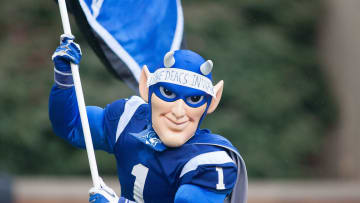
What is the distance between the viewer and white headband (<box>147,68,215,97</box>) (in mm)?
3223

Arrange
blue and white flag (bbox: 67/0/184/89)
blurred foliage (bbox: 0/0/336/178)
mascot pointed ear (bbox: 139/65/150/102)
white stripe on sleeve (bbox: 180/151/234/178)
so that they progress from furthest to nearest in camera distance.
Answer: blurred foliage (bbox: 0/0/336/178)
blue and white flag (bbox: 67/0/184/89)
mascot pointed ear (bbox: 139/65/150/102)
white stripe on sleeve (bbox: 180/151/234/178)

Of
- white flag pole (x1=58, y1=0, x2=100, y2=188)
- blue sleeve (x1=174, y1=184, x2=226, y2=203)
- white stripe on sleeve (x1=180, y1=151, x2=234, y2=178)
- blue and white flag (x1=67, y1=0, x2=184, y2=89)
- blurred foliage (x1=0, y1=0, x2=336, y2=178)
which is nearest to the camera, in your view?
blue sleeve (x1=174, y1=184, x2=226, y2=203)

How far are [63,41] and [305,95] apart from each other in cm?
645

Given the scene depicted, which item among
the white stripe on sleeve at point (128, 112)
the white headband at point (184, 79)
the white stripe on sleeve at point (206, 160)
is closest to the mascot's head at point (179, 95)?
the white headband at point (184, 79)

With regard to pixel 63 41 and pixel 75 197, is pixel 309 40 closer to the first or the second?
pixel 75 197

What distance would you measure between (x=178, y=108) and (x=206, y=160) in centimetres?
31

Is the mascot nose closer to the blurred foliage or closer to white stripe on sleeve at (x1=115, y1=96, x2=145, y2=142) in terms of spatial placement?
white stripe on sleeve at (x1=115, y1=96, x2=145, y2=142)

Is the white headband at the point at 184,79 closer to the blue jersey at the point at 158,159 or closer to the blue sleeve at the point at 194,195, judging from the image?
the blue jersey at the point at 158,159

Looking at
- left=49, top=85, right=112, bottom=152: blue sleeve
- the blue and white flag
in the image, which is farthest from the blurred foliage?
left=49, top=85, right=112, bottom=152: blue sleeve

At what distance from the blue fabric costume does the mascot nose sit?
10 centimetres

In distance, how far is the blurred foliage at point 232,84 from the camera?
7852 mm

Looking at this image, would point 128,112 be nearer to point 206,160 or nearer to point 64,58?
point 64,58

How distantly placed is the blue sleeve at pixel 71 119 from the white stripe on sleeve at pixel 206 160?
63cm

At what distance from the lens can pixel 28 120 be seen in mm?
7723
